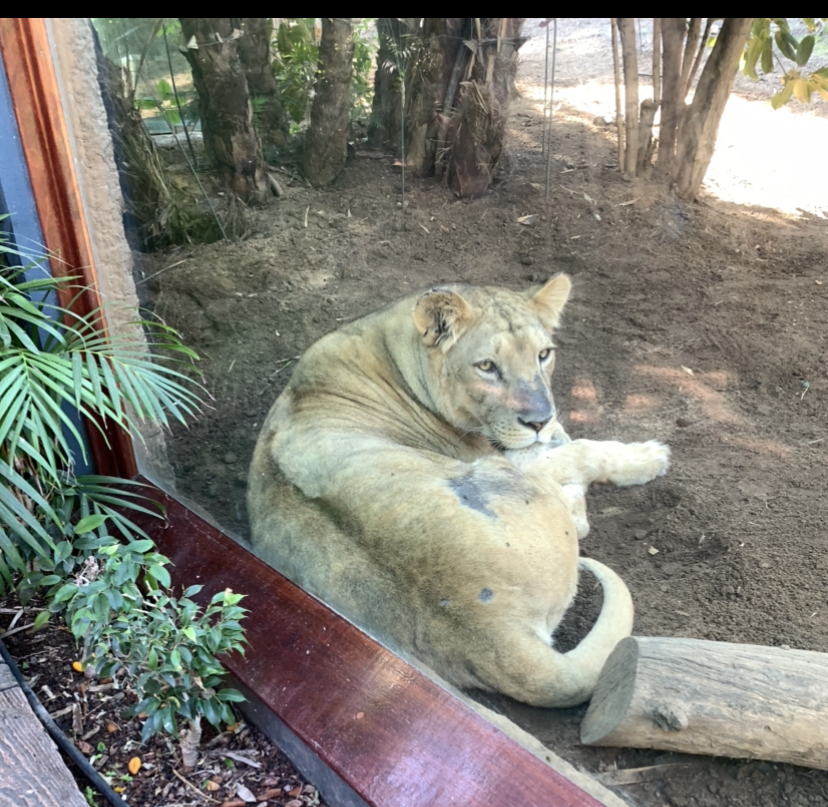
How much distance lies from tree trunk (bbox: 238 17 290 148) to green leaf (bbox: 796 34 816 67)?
4.40ft

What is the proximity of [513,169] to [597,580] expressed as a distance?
1.11m

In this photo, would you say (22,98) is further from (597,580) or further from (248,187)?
(597,580)

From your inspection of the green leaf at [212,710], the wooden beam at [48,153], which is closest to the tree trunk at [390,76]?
the wooden beam at [48,153]

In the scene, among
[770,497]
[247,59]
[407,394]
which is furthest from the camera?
[407,394]

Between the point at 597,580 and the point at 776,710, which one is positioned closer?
the point at 776,710

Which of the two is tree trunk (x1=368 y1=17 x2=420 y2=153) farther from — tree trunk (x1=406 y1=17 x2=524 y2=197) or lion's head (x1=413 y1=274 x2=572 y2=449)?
lion's head (x1=413 y1=274 x2=572 y2=449)

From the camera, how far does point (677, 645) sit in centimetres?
180

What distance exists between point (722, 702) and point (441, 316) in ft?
4.89

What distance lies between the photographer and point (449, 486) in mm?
2381

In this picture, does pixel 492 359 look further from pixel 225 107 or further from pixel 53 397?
pixel 53 397

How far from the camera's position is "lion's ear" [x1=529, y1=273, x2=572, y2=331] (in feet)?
6.88

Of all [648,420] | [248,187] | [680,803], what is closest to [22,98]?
[248,187]

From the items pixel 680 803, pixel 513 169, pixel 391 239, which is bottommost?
Result: pixel 680 803

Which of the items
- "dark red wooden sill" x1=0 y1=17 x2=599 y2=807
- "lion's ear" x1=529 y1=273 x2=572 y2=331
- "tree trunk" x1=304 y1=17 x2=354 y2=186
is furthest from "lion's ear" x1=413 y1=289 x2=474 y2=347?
"dark red wooden sill" x1=0 y1=17 x2=599 y2=807
